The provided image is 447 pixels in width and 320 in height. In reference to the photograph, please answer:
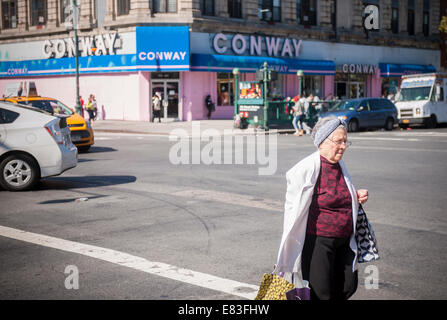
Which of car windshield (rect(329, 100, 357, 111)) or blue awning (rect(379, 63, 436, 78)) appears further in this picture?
blue awning (rect(379, 63, 436, 78))

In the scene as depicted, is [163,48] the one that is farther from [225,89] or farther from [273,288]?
[273,288]

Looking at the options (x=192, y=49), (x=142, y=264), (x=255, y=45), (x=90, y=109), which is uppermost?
(x=255, y=45)

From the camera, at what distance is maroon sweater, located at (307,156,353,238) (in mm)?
3855

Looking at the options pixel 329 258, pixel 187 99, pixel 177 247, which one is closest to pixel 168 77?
pixel 187 99

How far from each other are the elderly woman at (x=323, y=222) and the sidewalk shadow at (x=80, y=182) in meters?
7.54

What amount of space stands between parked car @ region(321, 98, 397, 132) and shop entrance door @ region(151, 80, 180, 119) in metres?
11.6

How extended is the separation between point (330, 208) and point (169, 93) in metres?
32.0

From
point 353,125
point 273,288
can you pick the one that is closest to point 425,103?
point 353,125

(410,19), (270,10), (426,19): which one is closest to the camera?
(270,10)

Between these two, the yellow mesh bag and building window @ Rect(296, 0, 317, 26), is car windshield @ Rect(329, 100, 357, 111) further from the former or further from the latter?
the yellow mesh bag

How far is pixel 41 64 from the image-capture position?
1572 inches

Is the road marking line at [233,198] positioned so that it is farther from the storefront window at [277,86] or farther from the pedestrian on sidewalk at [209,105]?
the storefront window at [277,86]

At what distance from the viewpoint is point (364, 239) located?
4.04 meters

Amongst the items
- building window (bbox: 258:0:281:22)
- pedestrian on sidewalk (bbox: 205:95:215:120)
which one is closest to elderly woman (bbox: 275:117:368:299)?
pedestrian on sidewalk (bbox: 205:95:215:120)
